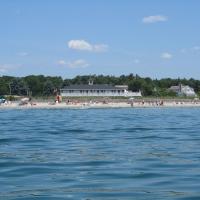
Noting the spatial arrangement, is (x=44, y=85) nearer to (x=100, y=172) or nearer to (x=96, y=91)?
(x=96, y=91)

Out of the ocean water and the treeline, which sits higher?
the treeline

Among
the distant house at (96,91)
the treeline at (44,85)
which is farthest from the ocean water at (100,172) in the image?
the treeline at (44,85)

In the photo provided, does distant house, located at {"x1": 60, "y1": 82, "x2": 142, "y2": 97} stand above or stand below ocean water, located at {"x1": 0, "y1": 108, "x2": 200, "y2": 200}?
above

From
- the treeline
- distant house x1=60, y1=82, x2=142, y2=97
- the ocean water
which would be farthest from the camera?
the treeline

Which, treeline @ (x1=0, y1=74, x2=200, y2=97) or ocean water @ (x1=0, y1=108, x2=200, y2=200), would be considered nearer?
ocean water @ (x1=0, y1=108, x2=200, y2=200)

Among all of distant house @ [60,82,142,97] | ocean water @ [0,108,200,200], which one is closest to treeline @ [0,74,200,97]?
distant house @ [60,82,142,97]

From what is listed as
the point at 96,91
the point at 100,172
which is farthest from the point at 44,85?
the point at 100,172

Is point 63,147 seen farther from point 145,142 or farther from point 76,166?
point 76,166

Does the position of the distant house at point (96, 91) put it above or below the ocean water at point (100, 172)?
above

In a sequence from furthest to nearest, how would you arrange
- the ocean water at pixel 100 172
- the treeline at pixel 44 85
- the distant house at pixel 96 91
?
the treeline at pixel 44 85 < the distant house at pixel 96 91 < the ocean water at pixel 100 172

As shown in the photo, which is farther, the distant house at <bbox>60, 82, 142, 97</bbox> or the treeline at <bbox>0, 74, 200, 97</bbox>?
the treeline at <bbox>0, 74, 200, 97</bbox>

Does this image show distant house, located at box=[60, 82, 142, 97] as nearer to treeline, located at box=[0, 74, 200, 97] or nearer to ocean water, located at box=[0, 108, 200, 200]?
treeline, located at box=[0, 74, 200, 97]

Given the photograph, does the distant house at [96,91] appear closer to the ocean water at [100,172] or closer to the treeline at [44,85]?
the treeline at [44,85]

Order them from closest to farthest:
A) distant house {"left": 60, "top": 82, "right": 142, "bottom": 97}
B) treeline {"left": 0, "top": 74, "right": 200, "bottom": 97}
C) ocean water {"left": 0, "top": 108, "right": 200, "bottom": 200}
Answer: ocean water {"left": 0, "top": 108, "right": 200, "bottom": 200}
distant house {"left": 60, "top": 82, "right": 142, "bottom": 97}
treeline {"left": 0, "top": 74, "right": 200, "bottom": 97}
